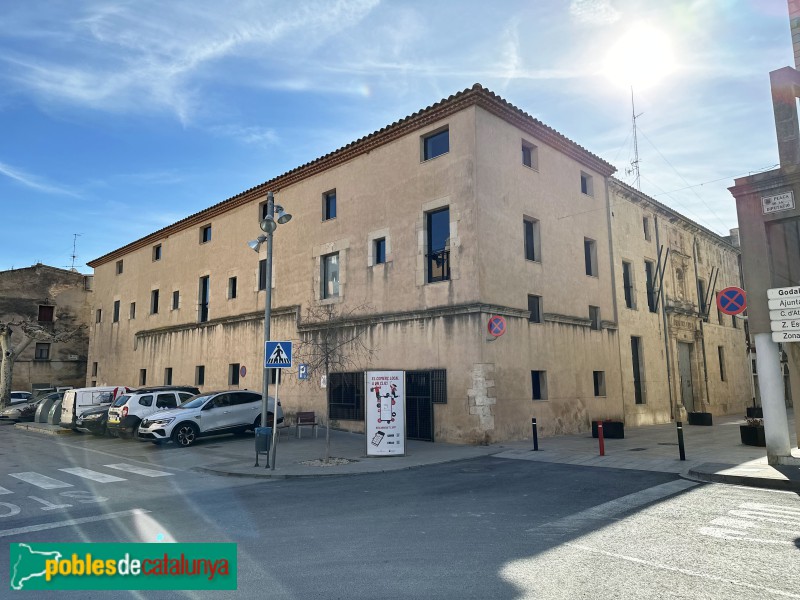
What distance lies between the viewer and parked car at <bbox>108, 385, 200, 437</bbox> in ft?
59.7

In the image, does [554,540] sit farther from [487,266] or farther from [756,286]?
[487,266]

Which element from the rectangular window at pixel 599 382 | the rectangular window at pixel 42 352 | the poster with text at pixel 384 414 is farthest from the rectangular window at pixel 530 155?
the rectangular window at pixel 42 352

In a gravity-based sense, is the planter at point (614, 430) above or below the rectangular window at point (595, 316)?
below

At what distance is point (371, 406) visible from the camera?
554 inches

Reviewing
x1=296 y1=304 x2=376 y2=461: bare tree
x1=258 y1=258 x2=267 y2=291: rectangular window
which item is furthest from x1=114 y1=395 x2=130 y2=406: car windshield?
x1=258 y1=258 x2=267 y2=291: rectangular window

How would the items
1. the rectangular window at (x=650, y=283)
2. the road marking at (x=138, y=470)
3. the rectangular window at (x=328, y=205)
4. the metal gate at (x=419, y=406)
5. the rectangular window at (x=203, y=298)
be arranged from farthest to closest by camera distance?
the rectangular window at (x=203, y=298) → the rectangular window at (x=650, y=283) → the rectangular window at (x=328, y=205) → the metal gate at (x=419, y=406) → the road marking at (x=138, y=470)

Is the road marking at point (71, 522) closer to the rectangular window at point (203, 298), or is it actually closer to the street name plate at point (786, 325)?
the street name plate at point (786, 325)

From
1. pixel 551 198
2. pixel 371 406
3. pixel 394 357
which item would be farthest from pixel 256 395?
pixel 551 198

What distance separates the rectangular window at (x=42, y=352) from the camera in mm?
41469

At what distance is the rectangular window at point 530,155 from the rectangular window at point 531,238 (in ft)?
7.38

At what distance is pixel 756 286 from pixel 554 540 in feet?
28.0

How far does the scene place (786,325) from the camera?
36.0ft

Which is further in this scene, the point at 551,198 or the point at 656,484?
the point at 551,198

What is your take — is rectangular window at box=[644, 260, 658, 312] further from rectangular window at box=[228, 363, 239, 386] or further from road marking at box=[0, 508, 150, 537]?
road marking at box=[0, 508, 150, 537]
